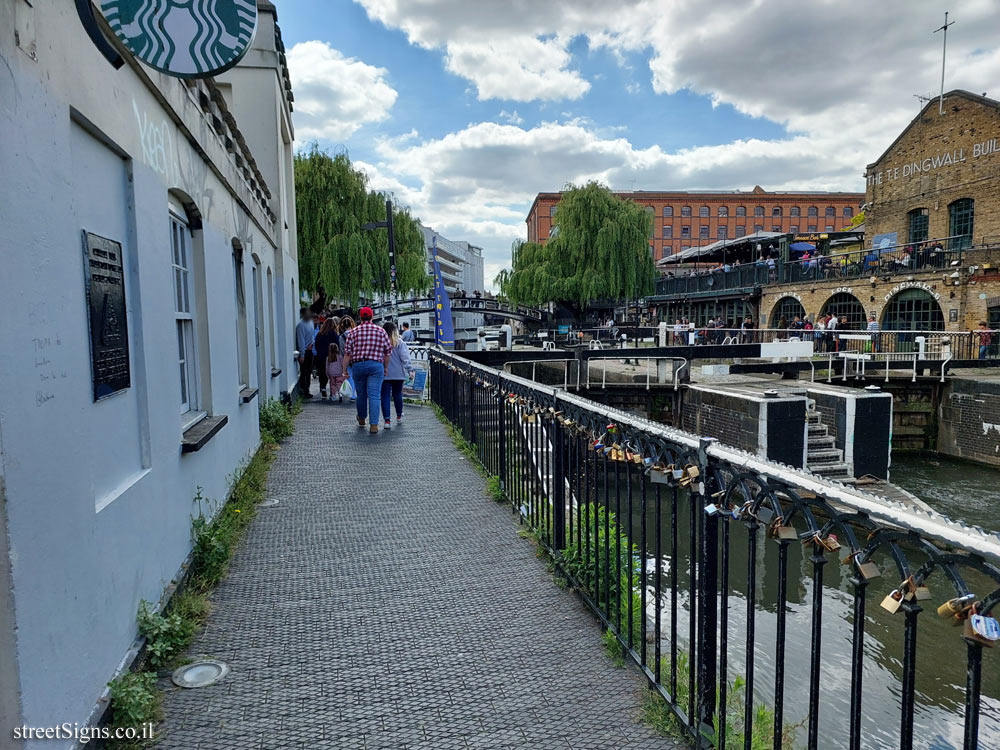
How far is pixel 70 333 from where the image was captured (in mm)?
2629

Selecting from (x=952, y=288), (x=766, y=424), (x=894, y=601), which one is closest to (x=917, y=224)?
(x=952, y=288)

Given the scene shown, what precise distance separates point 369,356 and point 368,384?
52cm

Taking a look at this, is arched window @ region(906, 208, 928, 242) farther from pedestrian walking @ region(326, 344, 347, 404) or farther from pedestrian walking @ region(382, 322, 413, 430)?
pedestrian walking @ region(382, 322, 413, 430)

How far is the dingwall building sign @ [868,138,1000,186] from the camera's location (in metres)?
28.3

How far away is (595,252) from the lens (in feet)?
120

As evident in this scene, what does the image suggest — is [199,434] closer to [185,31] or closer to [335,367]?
[185,31]

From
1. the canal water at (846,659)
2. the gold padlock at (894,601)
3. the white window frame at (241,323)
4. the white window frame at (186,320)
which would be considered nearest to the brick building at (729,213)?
the canal water at (846,659)

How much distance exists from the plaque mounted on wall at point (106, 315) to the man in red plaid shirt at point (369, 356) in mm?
5604

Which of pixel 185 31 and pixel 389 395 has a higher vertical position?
pixel 185 31

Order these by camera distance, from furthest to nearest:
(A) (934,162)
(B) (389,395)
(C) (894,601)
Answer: (A) (934,162) → (B) (389,395) → (C) (894,601)

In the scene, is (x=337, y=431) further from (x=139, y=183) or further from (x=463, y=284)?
(x=463, y=284)

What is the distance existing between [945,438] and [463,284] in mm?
104687

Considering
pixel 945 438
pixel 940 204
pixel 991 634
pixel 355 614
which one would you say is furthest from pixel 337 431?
pixel 940 204

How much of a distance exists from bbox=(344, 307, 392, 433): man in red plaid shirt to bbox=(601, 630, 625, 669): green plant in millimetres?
6259
